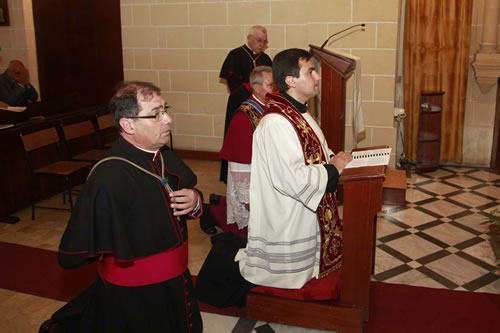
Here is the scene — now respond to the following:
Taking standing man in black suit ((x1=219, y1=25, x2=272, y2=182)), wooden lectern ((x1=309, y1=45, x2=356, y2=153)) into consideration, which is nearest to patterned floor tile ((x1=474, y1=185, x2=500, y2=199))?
wooden lectern ((x1=309, y1=45, x2=356, y2=153))

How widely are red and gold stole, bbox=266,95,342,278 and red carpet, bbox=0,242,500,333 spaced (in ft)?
1.63

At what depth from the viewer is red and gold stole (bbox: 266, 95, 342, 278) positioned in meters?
3.29

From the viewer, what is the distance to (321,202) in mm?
3389

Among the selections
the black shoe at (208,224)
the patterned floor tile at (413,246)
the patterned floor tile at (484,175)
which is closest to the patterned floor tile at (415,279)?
the patterned floor tile at (413,246)

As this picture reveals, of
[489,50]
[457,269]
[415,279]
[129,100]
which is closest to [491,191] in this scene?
[489,50]

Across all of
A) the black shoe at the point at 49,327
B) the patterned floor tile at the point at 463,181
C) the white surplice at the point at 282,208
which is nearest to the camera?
the black shoe at the point at 49,327

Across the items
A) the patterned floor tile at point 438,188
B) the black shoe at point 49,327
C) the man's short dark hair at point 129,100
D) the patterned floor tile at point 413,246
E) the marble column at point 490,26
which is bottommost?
the patterned floor tile at point 413,246

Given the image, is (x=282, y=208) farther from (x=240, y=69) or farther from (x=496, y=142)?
(x=496, y=142)

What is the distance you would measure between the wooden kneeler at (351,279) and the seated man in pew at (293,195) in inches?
3.1

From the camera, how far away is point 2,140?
5570mm

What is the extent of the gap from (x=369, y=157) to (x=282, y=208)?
24.6 inches

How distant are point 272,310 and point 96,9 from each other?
7257 mm

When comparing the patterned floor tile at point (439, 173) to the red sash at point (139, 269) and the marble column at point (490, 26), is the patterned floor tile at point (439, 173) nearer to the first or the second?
the marble column at point (490, 26)

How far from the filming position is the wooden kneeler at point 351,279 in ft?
10.5
